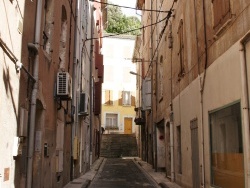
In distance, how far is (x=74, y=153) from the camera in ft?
44.0

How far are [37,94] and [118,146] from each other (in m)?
27.7

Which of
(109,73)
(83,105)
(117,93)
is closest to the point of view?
(83,105)

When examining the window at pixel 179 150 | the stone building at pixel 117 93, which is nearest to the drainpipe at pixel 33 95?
the window at pixel 179 150

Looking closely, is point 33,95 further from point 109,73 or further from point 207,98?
point 109,73

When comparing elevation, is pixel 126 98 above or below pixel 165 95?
above

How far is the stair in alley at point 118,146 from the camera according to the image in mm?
33731

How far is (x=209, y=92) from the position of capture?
8.60 meters

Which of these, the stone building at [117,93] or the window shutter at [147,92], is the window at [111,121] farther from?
the window shutter at [147,92]

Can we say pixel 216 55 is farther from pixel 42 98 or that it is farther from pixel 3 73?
pixel 3 73

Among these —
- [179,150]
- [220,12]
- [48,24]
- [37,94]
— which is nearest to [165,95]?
[179,150]

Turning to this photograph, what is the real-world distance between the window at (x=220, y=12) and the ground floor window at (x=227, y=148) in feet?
5.89

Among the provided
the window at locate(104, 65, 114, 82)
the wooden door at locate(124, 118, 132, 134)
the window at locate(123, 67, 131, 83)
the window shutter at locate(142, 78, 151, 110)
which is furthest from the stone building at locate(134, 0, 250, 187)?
the window at locate(123, 67, 131, 83)

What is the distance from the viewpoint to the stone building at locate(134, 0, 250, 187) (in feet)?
21.4

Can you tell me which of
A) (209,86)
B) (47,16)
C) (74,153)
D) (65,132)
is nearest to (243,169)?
(209,86)
